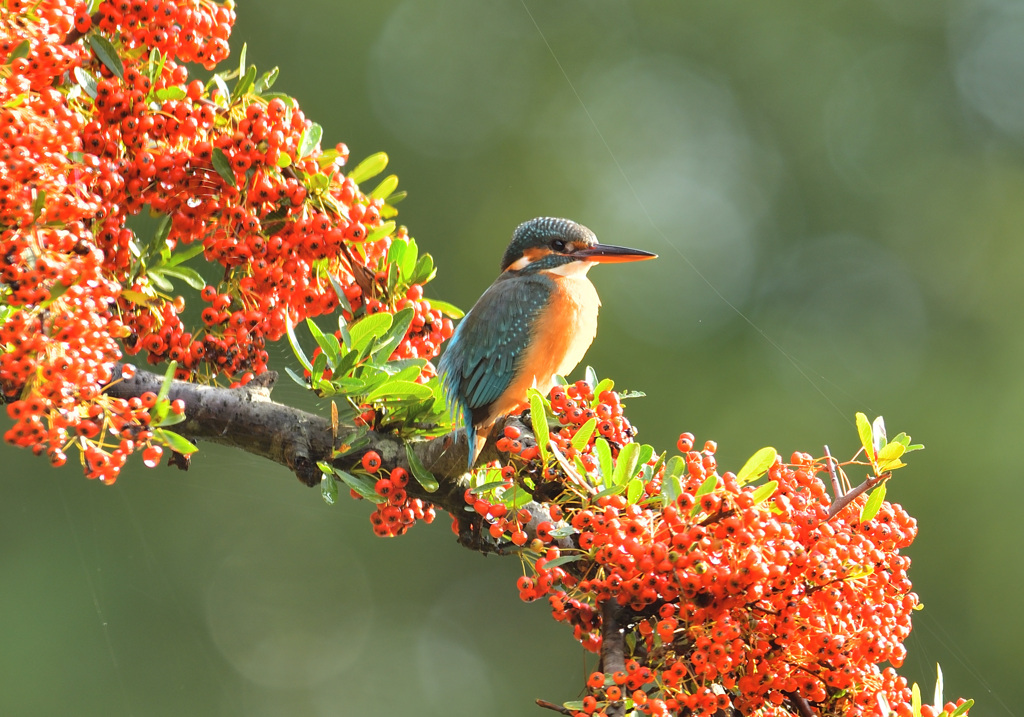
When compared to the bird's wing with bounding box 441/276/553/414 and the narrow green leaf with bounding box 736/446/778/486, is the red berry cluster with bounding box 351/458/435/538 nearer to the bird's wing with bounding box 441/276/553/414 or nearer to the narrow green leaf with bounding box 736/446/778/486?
the bird's wing with bounding box 441/276/553/414

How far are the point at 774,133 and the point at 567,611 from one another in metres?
6.22

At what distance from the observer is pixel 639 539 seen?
3.77 feet

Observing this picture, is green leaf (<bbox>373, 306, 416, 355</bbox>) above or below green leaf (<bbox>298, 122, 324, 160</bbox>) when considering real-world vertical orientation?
below

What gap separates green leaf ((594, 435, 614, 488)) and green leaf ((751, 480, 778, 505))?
0.19 metres

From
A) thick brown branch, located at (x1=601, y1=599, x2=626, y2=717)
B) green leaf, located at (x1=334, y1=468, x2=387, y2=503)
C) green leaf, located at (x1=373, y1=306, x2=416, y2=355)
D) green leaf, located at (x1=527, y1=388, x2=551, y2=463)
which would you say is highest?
green leaf, located at (x1=527, y1=388, x2=551, y2=463)

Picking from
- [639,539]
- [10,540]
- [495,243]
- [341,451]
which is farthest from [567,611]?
[10,540]

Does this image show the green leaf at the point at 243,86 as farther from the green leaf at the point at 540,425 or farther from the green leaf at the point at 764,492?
the green leaf at the point at 764,492

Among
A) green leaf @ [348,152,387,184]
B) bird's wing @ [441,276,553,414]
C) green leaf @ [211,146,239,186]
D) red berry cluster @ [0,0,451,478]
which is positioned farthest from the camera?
bird's wing @ [441,276,553,414]

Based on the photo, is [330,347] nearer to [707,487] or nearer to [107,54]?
[107,54]

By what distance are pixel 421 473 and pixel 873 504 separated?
60 cm

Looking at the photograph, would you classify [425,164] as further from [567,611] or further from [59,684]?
[567,611]

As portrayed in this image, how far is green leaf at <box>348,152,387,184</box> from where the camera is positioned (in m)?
1.72

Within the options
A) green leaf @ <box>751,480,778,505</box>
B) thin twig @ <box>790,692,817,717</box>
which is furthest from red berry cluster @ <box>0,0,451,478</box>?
thin twig @ <box>790,692,817,717</box>

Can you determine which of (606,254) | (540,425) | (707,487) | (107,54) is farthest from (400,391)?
(606,254)
